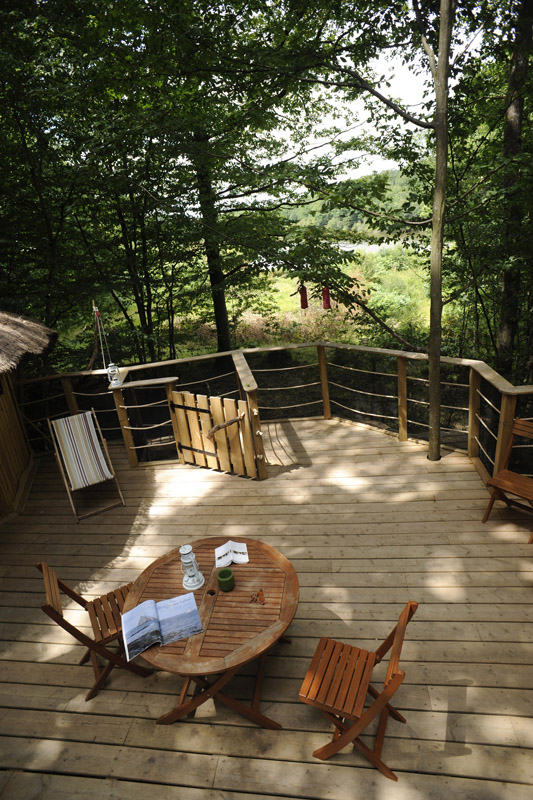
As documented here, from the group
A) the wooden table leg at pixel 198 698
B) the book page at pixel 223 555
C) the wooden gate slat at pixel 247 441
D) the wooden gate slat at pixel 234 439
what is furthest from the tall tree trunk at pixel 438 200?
the wooden table leg at pixel 198 698

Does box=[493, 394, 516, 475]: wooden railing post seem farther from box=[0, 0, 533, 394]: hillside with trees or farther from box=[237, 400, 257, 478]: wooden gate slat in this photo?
box=[237, 400, 257, 478]: wooden gate slat

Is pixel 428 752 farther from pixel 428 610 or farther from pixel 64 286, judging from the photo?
pixel 64 286

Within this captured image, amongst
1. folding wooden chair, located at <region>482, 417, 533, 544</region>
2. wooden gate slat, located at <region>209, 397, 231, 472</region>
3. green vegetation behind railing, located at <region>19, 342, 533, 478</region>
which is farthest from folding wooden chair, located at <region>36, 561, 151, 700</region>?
folding wooden chair, located at <region>482, 417, 533, 544</region>

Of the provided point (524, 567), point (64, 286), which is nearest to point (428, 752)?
point (524, 567)

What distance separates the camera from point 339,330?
42.6 feet

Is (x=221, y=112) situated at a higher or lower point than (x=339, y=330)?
higher

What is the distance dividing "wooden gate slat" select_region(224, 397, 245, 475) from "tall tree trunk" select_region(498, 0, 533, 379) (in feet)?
13.1

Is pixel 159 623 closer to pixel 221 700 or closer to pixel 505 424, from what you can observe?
pixel 221 700

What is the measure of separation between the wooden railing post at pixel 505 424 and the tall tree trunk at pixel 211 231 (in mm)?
4554

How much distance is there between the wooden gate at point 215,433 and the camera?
473cm

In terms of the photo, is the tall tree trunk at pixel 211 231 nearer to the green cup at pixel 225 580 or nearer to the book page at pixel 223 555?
the book page at pixel 223 555

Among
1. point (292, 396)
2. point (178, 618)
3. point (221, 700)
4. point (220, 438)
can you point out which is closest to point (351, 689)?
point (221, 700)

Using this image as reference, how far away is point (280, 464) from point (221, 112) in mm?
6349

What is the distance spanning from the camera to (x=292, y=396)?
424 inches
